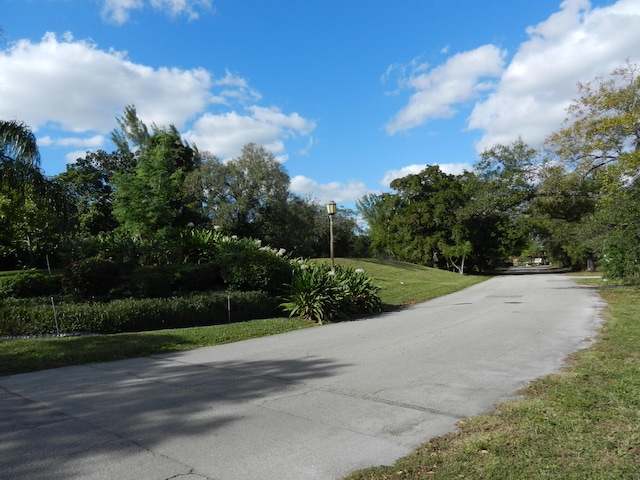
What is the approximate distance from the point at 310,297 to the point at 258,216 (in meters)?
22.4

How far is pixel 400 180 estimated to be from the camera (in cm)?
5166

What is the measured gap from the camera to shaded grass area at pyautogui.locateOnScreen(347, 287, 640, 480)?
11.3 feet

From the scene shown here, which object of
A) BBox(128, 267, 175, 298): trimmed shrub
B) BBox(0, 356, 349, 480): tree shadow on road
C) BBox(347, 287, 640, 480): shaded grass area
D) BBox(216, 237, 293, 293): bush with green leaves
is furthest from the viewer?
BBox(216, 237, 293, 293): bush with green leaves

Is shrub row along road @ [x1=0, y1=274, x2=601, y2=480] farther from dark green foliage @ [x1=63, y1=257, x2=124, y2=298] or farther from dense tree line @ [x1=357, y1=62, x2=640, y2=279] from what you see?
dense tree line @ [x1=357, y1=62, x2=640, y2=279]

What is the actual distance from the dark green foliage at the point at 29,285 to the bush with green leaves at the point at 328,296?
6.62 m

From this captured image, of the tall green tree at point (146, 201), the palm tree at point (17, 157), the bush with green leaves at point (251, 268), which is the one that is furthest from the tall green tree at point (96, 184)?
the bush with green leaves at point (251, 268)

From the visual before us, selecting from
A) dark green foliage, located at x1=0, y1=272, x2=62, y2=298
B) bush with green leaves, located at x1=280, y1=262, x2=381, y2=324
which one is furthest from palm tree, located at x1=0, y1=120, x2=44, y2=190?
bush with green leaves, located at x1=280, y1=262, x2=381, y2=324

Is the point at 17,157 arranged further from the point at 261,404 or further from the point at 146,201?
the point at 261,404

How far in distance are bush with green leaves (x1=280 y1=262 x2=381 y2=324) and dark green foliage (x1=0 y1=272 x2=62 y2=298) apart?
6617 millimetres

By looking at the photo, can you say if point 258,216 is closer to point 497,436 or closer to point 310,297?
point 310,297

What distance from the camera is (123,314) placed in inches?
427

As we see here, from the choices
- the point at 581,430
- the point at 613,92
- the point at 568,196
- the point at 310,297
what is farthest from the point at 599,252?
the point at 581,430

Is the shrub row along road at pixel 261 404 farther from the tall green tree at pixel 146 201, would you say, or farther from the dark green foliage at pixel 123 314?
the tall green tree at pixel 146 201

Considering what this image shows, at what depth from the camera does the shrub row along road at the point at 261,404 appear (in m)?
3.80
